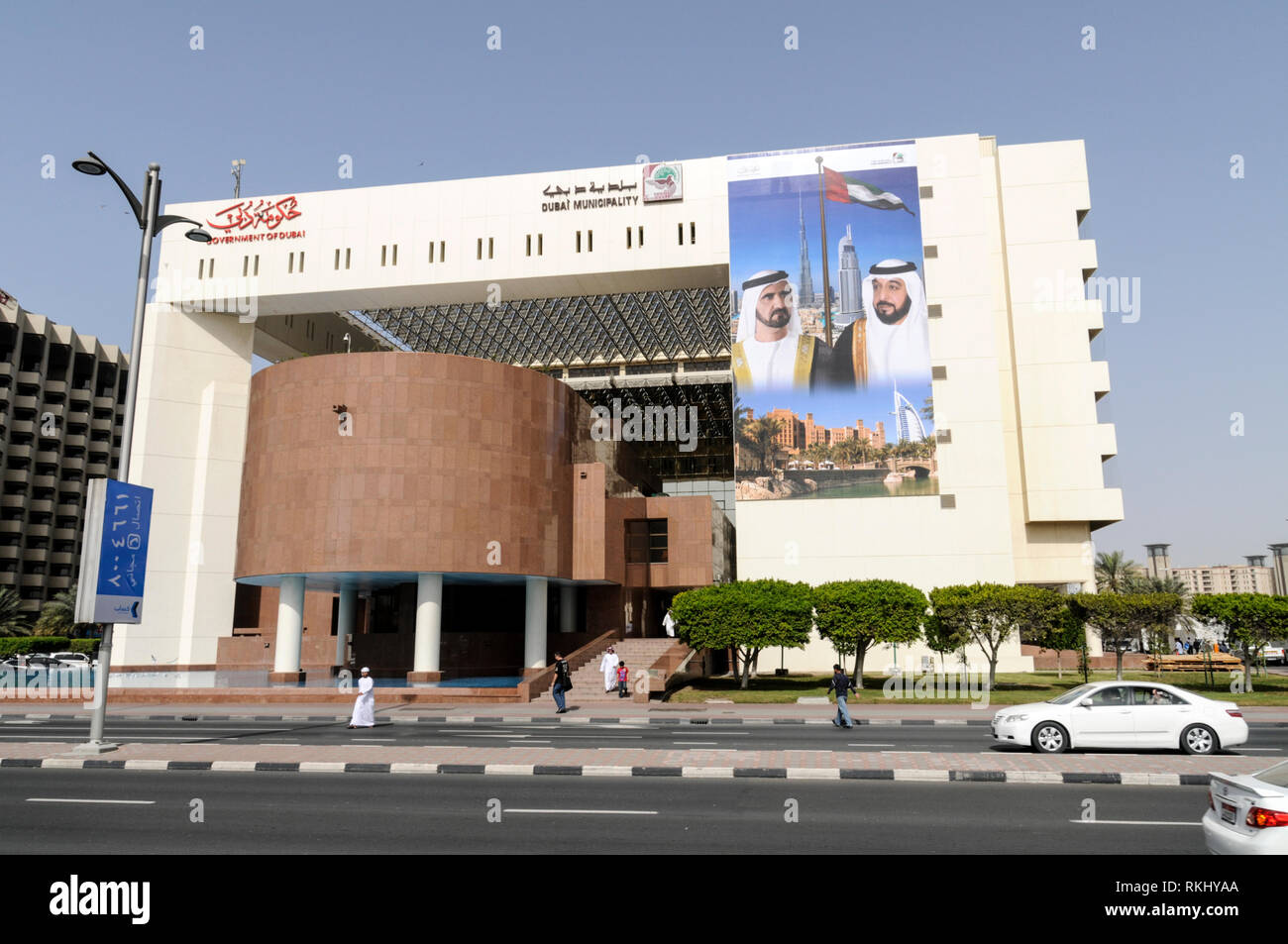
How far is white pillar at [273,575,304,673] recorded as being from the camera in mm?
41906

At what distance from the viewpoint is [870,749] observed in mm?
18266

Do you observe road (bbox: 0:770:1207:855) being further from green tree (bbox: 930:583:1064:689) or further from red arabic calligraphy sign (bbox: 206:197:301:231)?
red arabic calligraphy sign (bbox: 206:197:301:231)

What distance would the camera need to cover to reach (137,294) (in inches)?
789

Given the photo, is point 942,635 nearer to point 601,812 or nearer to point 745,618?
point 745,618

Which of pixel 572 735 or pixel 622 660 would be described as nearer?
pixel 572 735

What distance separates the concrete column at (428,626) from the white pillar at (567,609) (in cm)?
1043

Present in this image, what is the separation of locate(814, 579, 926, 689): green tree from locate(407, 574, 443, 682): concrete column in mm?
18086

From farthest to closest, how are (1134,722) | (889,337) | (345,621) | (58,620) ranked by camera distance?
(58,620), (345,621), (889,337), (1134,722)

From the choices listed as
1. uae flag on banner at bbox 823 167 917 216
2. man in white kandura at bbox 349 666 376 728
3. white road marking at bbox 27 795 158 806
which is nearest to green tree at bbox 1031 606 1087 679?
uae flag on banner at bbox 823 167 917 216

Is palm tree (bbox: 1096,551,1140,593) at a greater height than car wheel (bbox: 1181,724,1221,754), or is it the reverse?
palm tree (bbox: 1096,551,1140,593)

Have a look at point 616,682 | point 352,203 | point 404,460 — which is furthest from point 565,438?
point 352,203

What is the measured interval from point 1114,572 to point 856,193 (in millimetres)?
50681

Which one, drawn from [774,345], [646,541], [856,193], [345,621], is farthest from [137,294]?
[856,193]

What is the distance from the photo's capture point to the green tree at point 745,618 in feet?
115
